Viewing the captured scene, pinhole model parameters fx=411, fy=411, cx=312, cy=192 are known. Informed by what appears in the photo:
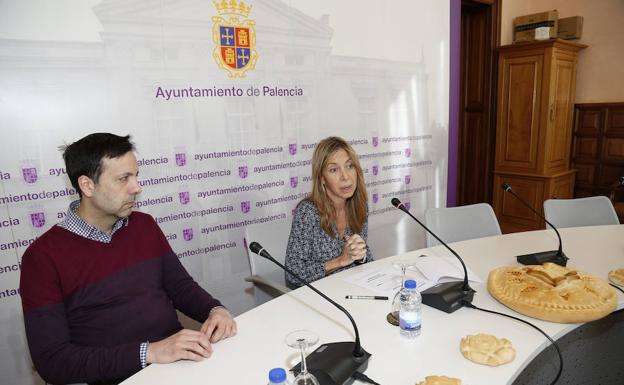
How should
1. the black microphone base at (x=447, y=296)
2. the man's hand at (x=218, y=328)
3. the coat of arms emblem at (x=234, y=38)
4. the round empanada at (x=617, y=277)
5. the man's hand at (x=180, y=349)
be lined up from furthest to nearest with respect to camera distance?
the coat of arms emblem at (x=234, y=38), the round empanada at (x=617, y=277), the black microphone base at (x=447, y=296), the man's hand at (x=218, y=328), the man's hand at (x=180, y=349)

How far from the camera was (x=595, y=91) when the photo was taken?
15.2 feet

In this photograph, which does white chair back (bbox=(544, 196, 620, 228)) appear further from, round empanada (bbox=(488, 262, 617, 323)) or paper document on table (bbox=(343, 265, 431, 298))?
paper document on table (bbox=(343, 265, 431, 298))

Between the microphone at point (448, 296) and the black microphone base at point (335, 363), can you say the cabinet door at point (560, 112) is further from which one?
the black microphone base at point (335, 363)

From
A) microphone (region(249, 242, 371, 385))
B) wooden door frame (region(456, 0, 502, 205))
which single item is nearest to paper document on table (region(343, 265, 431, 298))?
microphone (region(249, 242, 371, 385))

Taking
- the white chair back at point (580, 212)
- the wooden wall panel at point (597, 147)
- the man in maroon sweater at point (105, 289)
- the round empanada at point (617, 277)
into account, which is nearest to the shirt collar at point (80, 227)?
the man in maroon sweater at point (105, 289)

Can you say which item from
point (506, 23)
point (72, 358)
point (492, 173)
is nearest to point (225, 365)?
point (72, 358)

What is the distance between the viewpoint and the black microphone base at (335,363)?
40.6 inches

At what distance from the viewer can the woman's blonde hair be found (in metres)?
2.06

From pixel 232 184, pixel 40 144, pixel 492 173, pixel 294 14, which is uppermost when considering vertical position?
pixel 294 14

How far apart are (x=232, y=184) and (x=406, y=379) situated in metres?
1.87

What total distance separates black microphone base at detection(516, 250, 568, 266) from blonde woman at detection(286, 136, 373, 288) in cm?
70

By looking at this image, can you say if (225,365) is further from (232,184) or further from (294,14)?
(294,14)

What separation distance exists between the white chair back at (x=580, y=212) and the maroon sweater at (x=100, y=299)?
219 centimetres

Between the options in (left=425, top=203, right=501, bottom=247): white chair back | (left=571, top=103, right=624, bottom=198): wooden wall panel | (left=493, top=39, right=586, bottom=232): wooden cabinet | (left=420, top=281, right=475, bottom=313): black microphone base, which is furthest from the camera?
(left=571, top=103, right=624, bottom=198): wooden wall panel
